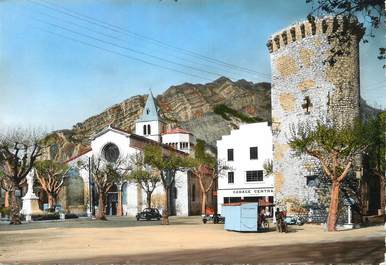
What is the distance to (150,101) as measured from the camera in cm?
6241

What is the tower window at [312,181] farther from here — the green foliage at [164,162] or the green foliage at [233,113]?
the green foliage at [233,113]

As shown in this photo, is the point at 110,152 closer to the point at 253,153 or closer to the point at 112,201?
the point at 112,201

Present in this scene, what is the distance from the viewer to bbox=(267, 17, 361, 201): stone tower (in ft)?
82.8

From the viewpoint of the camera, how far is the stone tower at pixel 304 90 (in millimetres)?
25250

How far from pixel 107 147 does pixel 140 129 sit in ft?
36.8

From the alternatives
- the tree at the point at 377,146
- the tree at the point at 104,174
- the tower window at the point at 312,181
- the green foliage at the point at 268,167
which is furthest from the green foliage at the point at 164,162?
the tree at the point at 377,146

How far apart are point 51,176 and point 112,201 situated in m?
7.34

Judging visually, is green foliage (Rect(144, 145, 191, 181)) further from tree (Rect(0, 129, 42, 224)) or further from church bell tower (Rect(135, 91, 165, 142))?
church bell tower (Rect(135, 91, 165, 142))

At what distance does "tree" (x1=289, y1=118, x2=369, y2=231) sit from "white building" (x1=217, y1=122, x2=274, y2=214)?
59.9 ft

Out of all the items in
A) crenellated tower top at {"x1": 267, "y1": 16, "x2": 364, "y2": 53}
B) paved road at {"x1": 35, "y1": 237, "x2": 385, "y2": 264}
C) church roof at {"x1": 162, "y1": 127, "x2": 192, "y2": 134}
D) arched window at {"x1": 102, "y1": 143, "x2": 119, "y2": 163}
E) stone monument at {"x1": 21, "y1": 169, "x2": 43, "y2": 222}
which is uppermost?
crenellated tower top at {"x1": 267, "y1": 16, "x2": 364, "y2": 53}

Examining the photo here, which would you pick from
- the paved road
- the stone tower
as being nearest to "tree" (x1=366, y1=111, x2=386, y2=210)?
the stone tower

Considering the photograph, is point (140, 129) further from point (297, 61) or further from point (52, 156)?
point (297, 61)

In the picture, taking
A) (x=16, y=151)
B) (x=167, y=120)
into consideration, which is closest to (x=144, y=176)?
(x=16, y=151)

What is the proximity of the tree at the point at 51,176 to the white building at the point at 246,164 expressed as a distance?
15173mm
